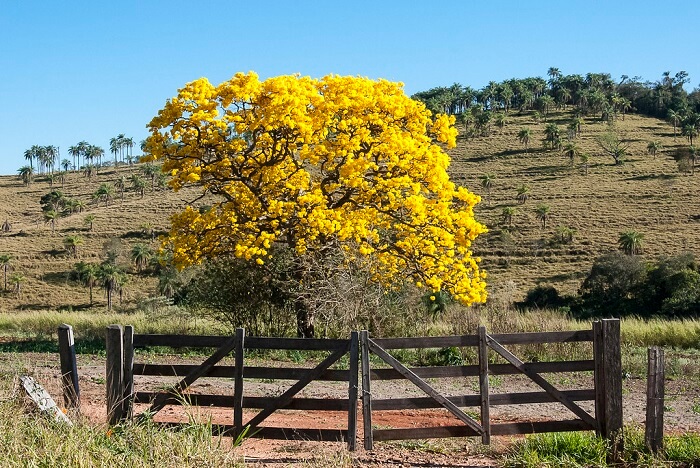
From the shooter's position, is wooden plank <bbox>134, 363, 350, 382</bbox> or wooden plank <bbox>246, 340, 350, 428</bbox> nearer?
wooden plank <bbox>246, 340, 350, 428</bbox>

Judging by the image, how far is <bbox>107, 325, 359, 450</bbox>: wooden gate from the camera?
28.5 ft

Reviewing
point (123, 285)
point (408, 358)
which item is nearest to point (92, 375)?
point (408, 358)

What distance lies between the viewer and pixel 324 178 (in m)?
20.0

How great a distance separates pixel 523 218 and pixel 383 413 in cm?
7049

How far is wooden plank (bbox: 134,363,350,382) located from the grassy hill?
4210 cm

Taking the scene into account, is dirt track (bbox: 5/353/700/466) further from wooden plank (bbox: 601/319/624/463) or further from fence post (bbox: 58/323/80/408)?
wooden plank (bbox: 601/319/624/463)

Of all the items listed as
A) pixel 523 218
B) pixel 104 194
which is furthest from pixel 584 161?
pixel 104 194

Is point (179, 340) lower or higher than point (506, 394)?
higher

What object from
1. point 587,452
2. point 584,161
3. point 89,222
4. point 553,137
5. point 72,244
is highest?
point 553,137

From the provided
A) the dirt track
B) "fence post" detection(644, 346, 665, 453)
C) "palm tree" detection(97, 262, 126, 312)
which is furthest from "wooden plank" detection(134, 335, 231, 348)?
"palm tree" detection(97, 262, 126, 312)

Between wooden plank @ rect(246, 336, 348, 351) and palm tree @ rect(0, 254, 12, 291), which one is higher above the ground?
wooden plank @ rect(246, 336, 348, 351)

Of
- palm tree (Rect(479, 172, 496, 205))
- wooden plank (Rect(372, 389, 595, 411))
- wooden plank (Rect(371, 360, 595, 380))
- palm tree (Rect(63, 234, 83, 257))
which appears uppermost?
palm tree (Rect(479, 172, 496, 205))

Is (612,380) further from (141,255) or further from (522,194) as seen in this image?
(522,194)

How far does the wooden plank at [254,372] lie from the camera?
8.75 metres
